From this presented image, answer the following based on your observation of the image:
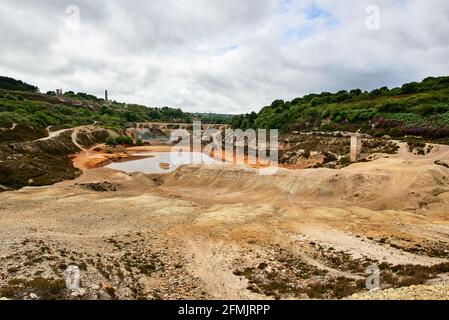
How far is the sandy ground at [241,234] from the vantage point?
20.6 meters

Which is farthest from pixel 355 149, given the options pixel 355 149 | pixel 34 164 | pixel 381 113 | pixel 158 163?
pixel 34 164

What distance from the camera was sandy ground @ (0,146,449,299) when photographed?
67.6 ft

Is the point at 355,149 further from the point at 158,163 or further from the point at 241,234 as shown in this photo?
the point at 158,163

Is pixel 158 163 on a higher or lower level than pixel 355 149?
lower

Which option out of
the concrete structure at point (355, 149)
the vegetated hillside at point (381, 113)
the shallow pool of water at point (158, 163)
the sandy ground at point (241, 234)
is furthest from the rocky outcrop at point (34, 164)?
the vegetated hillside at point (381, 113)

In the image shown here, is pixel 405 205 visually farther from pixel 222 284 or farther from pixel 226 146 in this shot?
pixel 226 146

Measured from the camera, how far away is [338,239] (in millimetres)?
28641

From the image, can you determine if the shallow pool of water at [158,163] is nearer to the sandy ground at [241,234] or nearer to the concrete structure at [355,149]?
the sandy ground at [241,234]

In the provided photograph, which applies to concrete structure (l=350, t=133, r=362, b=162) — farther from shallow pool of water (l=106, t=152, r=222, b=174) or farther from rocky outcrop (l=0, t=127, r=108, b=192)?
rocky outcrop (l=0, t=127, r=108, b=192)

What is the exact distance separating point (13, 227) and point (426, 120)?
2836 inches

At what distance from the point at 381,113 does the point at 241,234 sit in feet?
215

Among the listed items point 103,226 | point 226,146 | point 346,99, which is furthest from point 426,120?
point 103,226

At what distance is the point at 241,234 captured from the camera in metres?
29.9

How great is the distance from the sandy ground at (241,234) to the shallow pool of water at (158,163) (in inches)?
1117
